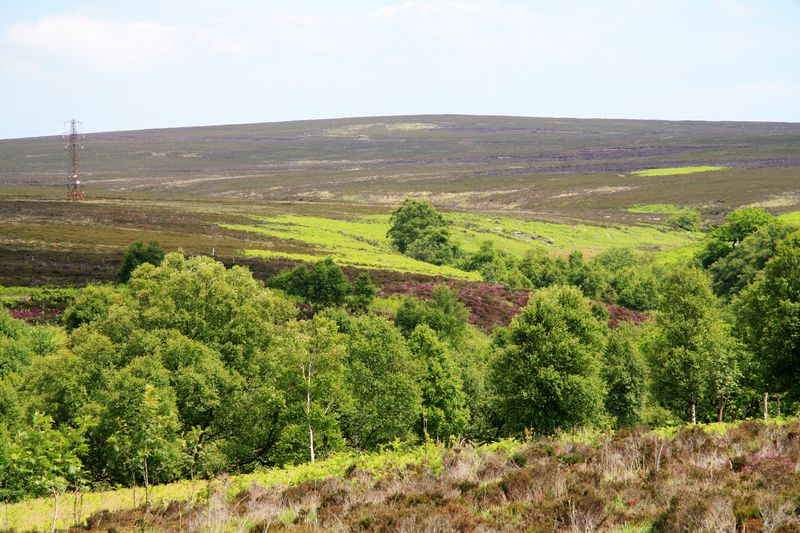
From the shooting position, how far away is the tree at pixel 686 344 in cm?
3900

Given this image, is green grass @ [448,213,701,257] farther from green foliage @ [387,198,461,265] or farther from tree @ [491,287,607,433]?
tree @ [491,287,607,433]

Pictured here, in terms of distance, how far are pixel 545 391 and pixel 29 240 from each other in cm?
8406

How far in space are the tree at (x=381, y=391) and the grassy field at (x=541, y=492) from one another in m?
18.0

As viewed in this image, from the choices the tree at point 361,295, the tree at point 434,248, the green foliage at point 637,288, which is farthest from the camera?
the tree at point 434,248

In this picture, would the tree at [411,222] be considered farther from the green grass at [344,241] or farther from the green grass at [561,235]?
the green grass at [561,235]

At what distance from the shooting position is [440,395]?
43.2 m

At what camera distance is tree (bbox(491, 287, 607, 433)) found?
1464 inches

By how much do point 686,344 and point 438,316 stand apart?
27.5m

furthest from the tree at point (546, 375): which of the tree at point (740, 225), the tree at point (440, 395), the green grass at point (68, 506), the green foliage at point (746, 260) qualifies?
the tree at point (740, 225)

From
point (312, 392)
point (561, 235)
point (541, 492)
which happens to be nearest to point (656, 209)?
point (561, 235)

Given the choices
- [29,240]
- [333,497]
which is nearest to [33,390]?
[333,497]

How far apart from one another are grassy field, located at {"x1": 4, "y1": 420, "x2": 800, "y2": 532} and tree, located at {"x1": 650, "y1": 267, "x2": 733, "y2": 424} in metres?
21.5

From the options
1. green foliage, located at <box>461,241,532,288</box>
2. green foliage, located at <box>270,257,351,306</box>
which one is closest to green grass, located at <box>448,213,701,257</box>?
green foliage, located at <box>461,241,532,288</box>

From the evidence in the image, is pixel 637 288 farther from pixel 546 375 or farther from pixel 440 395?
pixel 546 375
